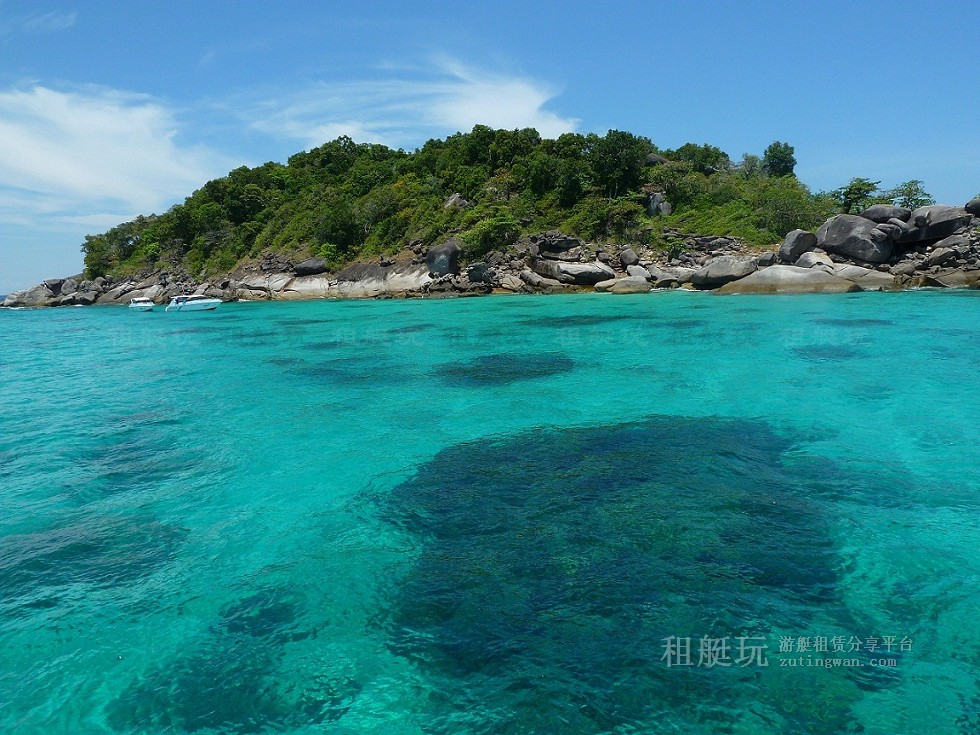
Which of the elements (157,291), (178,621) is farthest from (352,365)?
(157,291)

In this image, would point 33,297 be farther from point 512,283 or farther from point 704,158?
point 704,158

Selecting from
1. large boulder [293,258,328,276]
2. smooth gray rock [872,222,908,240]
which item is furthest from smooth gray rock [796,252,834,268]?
large boulder [293,258,328,276]

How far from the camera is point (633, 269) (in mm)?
42656

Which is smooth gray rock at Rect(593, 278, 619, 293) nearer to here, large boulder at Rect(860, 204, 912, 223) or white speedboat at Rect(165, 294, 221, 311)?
large boulder at Rect(860, 204, 912, 223)

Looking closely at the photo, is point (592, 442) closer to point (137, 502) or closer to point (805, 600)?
point (805, 600)

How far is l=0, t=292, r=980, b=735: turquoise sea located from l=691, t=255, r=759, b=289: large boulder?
75.8ft

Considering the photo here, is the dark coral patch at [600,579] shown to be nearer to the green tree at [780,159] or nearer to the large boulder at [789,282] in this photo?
the large boulder at [789,282]

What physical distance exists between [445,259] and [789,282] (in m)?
25.5

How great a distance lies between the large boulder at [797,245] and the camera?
35.9 m

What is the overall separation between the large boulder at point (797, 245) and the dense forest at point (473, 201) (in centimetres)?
555

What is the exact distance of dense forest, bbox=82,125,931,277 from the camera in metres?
46.3

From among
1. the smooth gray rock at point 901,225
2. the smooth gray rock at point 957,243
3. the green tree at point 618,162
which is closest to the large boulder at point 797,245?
the smooth gray rock at point 901,225

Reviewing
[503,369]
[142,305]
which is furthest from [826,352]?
[142,305]

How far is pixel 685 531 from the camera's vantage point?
6.22 meters
